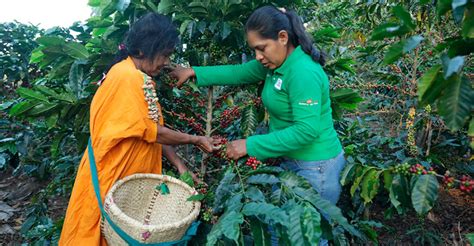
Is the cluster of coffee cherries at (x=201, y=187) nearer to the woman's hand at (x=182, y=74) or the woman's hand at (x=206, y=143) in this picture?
the woman's hand at (x=206, y=143)

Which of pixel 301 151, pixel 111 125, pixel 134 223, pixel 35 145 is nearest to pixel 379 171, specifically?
pixel 301 151

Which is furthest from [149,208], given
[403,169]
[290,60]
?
[403,169]

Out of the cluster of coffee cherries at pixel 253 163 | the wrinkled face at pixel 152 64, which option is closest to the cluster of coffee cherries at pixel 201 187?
the cluster of coffee cherries at pixel 253 163

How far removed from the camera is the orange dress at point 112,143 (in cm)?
175

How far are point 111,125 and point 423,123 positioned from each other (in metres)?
2.22

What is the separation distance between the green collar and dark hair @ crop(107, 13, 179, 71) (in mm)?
516

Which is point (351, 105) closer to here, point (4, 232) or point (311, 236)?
point (311, 236)

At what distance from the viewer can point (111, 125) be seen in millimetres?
1758

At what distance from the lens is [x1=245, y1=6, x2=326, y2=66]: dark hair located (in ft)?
5.73

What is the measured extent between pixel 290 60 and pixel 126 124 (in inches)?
29.6

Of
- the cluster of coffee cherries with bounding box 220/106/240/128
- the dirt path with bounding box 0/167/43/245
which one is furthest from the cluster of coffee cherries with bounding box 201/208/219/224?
the dirt path with bounding box 0/167/43/245

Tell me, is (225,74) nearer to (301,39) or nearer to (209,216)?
(301,39)

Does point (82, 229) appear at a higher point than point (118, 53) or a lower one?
lower

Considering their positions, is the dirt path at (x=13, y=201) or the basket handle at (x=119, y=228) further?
the dirt path at (x=13, y=201)
